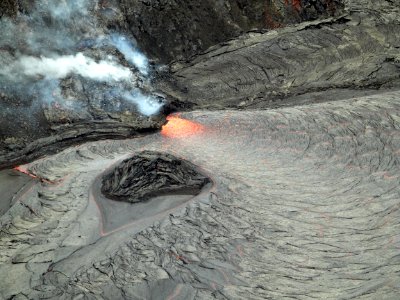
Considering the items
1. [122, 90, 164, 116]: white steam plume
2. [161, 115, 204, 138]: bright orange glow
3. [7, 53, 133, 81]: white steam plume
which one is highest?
[7, 53, 133, 81]: white steam plume

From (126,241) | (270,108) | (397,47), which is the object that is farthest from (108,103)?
(397,47)

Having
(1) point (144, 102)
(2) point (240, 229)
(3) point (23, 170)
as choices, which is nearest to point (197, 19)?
(1) point (144, 102)

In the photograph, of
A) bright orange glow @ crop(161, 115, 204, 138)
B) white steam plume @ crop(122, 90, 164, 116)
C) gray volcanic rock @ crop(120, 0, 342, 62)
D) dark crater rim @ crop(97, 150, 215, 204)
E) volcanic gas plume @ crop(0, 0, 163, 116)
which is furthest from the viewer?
bright orange glow @ crop(161, 115, 204, 138)

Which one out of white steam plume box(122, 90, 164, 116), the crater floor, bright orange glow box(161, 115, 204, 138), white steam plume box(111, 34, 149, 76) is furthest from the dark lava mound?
white steam plume box(111, 34, 149, 76)

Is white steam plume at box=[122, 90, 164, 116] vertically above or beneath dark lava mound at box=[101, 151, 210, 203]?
above

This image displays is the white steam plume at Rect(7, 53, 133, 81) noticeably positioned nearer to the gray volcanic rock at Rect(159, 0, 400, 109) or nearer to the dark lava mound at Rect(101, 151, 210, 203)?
the gray volcanic rock at Rect(159, 0, 400, 109)

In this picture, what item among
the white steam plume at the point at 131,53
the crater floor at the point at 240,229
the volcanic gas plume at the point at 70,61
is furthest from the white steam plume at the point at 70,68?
the crater floor at the point at 240,229

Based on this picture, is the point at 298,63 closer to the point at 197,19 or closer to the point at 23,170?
the point at 197,19

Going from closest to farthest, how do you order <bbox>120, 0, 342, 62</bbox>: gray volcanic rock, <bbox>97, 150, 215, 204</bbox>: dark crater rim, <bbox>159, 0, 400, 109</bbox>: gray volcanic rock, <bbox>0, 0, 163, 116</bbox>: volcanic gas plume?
<bbox>97, 150, 215, 204</bbox>: dark crater rim → <bbox>0, 0, 163, 116</bbox>: volcanic gas plume → <bbox>159, 0, 400, 109</bbox>: gray volcanic rock → <bbox>120, 0, 342, 62</bbox>: gray volcanic rock
